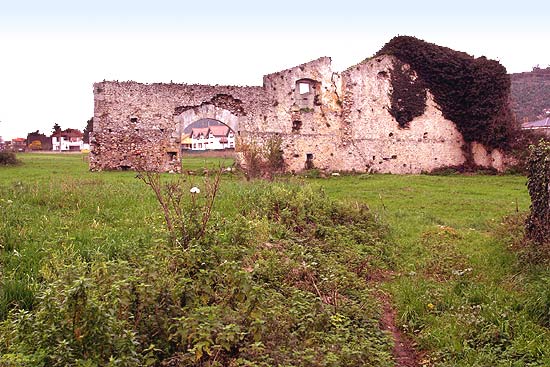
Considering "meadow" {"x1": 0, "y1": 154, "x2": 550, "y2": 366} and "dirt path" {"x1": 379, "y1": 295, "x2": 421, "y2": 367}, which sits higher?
"meadow" {"x1": 0, "y1": 154, "x2": 550, "y2": 366}

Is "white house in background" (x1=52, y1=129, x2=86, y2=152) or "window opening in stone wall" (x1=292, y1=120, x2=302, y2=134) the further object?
"white house in background" (x1=52, y1=129, x2=86, y2=152)

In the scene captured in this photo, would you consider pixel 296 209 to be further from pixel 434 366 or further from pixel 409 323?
pixel 434 366

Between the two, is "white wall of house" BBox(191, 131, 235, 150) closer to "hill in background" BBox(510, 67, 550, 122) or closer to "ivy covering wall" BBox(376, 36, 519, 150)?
"hill in background" BBox(510, 67, 550, 122)

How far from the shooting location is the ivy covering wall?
84.3ft

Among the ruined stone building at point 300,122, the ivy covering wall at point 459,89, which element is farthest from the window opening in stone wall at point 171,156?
the ivy covering wall at point 459,89

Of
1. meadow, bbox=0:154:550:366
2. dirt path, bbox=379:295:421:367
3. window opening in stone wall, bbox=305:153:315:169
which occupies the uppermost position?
window opening in stone wall, bbox=305:153:315:169

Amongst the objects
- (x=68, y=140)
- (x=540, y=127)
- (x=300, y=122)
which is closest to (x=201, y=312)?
(x=300, y=122)

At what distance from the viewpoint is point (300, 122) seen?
2455 centimetres

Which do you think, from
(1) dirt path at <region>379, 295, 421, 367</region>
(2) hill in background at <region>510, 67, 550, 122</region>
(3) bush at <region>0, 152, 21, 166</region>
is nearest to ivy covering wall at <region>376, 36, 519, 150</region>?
(3) bush at <region>0, 152, 21, 166</region>

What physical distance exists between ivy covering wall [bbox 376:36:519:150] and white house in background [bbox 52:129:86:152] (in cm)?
5624

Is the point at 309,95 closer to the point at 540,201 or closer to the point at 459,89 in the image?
the point at 459,89

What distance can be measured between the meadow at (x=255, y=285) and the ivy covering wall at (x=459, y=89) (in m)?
15.6

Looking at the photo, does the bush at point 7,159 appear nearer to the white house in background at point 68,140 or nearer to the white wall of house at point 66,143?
the white wall of house at point 66,143

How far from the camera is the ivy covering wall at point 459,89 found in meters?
25.7
